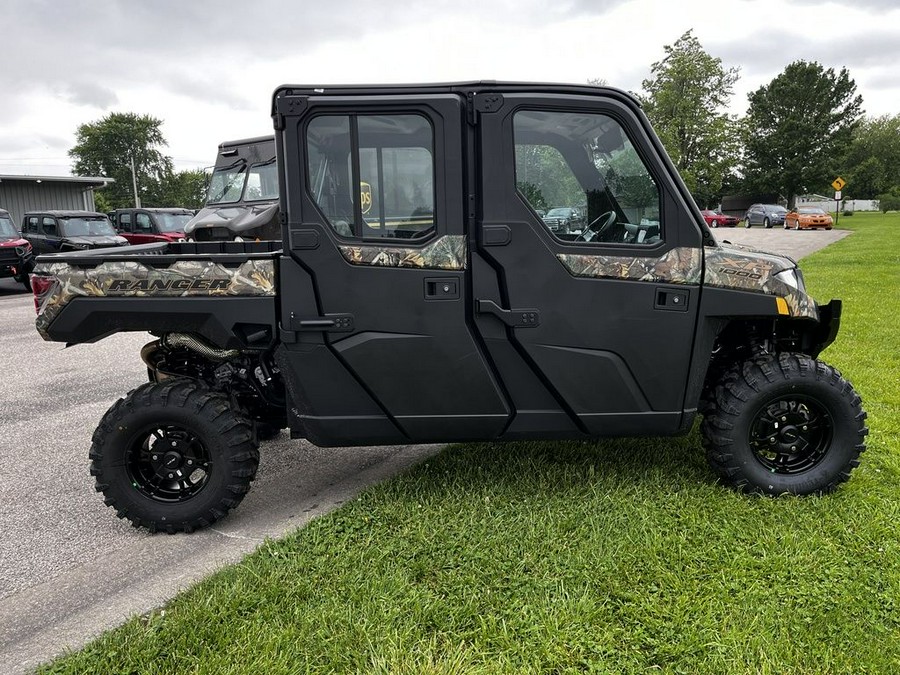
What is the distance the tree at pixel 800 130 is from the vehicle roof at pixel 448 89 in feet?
200

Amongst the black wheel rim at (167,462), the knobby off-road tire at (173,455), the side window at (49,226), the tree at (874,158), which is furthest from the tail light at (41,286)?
the tree at (874,158)

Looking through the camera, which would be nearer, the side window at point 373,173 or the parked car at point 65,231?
the side window at point 373,173

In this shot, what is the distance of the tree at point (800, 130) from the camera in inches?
2243

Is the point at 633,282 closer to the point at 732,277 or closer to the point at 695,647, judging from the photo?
the point at 732,277

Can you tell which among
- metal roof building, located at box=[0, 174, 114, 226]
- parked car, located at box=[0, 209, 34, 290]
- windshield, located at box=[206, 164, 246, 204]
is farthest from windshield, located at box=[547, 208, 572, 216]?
metal roof building, located at box=[0, 174, 114, 226]

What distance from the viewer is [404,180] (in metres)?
3.15

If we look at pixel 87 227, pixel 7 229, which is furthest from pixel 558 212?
pixel 87 227

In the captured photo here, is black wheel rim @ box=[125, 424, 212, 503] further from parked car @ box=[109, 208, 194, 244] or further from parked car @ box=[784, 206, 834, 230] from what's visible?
parked car @ box=[784, 206, 834, 230]

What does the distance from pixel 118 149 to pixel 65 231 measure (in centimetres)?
8232

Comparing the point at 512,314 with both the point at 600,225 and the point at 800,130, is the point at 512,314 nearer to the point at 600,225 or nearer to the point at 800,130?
the point at 600,225

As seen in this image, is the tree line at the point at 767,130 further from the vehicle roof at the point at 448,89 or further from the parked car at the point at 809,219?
the vehicle roof at the point at 448,89

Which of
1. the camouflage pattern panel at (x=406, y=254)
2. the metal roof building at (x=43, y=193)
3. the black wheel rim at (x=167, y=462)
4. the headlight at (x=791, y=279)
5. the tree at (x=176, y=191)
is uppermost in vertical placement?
the tree at (x=176, y=191)

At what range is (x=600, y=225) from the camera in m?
3.25

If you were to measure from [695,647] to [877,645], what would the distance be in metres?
0.66
